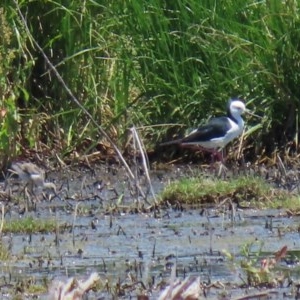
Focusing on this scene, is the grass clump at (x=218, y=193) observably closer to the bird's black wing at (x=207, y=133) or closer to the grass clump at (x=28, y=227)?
the grass clump at (x=28, y=227)

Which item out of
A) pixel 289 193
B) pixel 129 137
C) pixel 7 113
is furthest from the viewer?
pixel 129 137

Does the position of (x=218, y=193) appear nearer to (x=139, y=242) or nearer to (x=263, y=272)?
(x=139, y=242)

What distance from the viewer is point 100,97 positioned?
1195 centimetres

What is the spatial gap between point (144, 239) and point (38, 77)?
4.23 meters

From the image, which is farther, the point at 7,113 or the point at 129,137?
the point at 129,137

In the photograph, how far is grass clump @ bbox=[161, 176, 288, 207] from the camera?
9.33 metres

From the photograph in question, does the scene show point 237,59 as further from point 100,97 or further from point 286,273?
point 286,273

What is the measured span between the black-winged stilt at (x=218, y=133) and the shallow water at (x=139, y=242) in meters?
1.25

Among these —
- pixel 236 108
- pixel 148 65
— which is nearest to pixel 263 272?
pixel 236 108

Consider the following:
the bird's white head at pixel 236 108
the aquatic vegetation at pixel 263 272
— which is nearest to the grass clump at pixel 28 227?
the aquatic vegetation at pixel 263 272

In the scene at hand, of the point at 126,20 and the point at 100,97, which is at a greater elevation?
the point at 126,20

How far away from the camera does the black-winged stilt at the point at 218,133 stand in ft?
36.4

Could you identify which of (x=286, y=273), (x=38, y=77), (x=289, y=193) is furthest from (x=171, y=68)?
(x=286, y=273)

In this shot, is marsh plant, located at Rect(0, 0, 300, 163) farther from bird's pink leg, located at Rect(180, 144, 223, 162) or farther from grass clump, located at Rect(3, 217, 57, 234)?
grass clump, located at Rect(3, 217, 57, 234)
